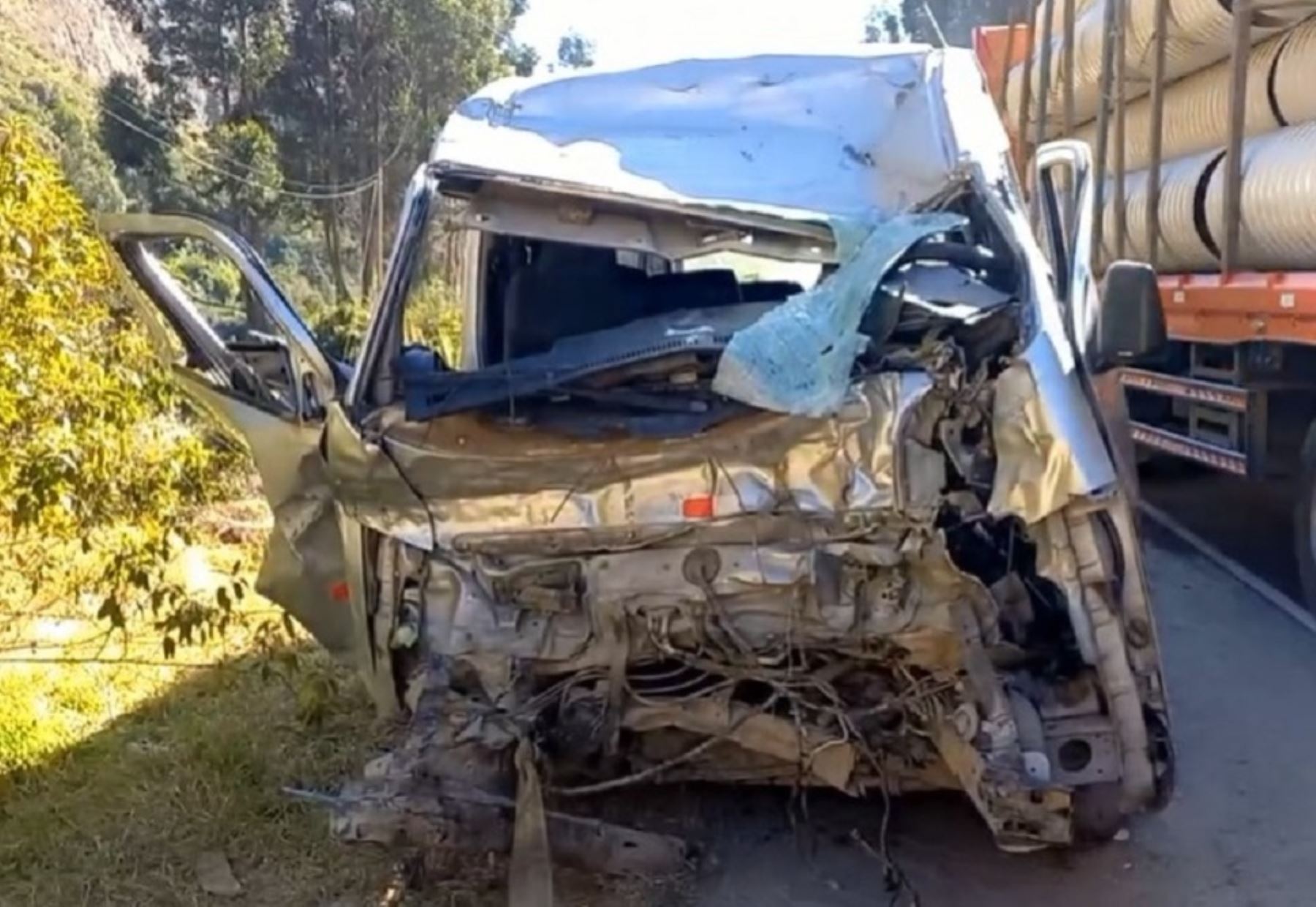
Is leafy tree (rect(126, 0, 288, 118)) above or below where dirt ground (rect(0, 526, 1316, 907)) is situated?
above

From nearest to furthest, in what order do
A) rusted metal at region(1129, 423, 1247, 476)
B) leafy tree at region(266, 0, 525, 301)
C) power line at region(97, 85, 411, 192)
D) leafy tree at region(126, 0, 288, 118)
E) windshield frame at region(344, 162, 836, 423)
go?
windshield frame at region(344, 162, 836, 423)
rusted metal at region(1129, 423, 1247, 476)
power line at region(97, 85, 411, 192)
leafy tree at region(126, 0, 288, 118)
leafy tree at region(266, 0, 525, 301)

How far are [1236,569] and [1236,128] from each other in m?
2.07

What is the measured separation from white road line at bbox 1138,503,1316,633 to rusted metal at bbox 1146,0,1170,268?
4.79 feet

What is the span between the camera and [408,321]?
4.21 meters

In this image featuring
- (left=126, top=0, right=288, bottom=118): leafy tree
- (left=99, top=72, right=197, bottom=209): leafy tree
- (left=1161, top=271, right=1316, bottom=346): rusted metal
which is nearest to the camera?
(left=1161, top=271, right=1316, bottom=346): rusted metal

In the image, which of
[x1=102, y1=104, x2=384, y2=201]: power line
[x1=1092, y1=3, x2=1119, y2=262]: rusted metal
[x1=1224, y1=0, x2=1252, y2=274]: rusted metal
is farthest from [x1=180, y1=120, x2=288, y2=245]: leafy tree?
[x1=1224, y1=0, x2=1252, y2=274]: rusted metal

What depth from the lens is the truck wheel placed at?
611cm

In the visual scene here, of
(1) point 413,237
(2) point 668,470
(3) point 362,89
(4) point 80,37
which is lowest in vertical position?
(2) point 668,470

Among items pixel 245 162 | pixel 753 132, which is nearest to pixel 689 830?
pixel 753 132

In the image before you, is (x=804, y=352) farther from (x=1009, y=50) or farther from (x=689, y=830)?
(x=1009, y=50)

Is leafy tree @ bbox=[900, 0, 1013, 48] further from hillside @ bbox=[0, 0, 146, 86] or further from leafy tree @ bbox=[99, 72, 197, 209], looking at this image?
hillside @ bbox=[0, 0, 146, 86]

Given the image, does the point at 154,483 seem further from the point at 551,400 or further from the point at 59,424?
the point at 551,400

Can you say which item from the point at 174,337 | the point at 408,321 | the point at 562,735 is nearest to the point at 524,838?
the point at 562,735

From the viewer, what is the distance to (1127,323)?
3891 mm
